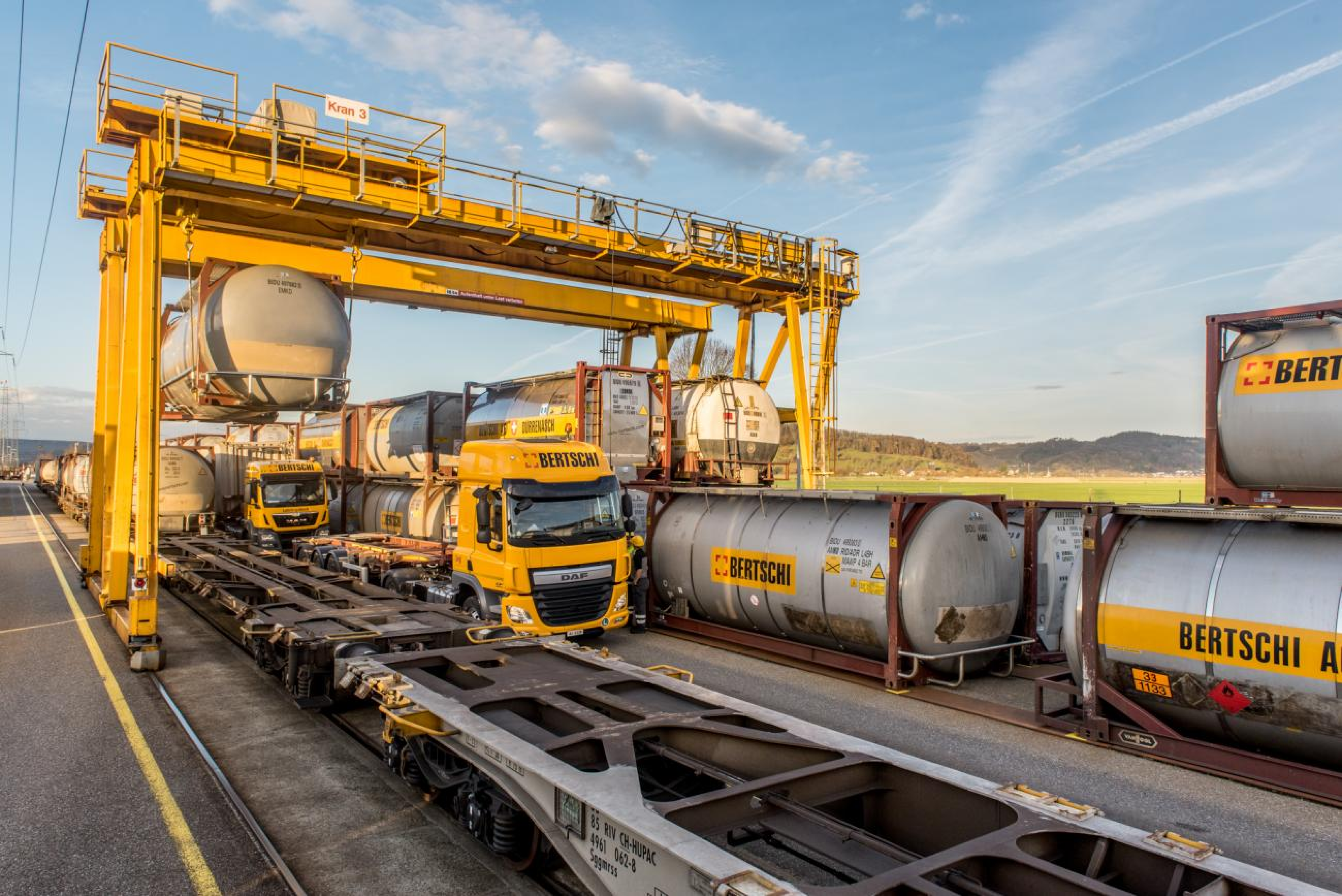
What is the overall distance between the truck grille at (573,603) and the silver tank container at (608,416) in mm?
4397

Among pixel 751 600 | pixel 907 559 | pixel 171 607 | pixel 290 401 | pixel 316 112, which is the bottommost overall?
pixel 171 607

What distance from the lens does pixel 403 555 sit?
16984 millimetres

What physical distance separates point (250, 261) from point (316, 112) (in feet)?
9.55

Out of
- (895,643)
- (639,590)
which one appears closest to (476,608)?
(639,590)

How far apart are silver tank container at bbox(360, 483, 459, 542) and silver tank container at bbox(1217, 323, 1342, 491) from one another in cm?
1295

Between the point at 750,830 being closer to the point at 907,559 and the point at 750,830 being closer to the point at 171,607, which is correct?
the point at 907,559

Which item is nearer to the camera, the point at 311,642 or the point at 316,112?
the point at 311,642

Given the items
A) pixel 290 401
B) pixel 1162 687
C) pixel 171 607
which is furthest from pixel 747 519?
pixel 171 607

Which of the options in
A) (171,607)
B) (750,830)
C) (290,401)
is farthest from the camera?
(171,607)

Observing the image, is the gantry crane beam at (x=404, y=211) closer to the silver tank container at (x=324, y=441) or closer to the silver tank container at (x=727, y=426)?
the silver tank container at (x=727, y=426)

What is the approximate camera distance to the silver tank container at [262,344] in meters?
11.7

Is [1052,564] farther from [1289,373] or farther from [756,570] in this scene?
[1289,373]

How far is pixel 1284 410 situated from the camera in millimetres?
8016

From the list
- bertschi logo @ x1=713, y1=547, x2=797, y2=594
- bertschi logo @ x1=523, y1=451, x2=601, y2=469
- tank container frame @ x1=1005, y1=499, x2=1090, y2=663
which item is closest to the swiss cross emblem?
tank container frame @ x1=1005, y1=499, x2=1090, y2=663
